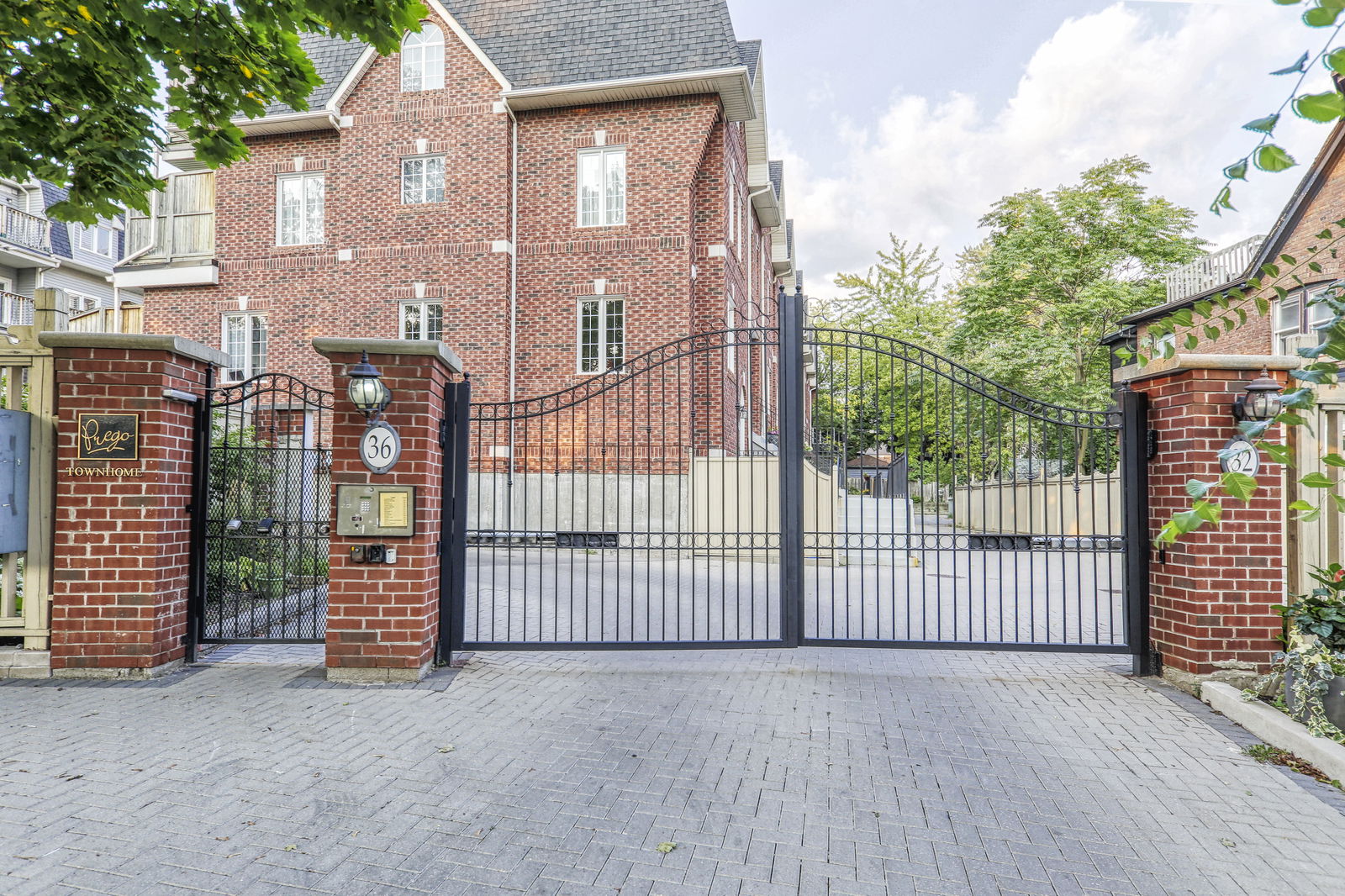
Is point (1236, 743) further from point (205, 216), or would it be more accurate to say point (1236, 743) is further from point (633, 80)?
point (205, 216)

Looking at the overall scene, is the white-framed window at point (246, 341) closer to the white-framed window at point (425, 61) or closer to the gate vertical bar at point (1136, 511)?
the white-framed window at point (425, 61)

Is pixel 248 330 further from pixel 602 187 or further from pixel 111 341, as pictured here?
pixel 111 341

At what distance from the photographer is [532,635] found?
7594mm

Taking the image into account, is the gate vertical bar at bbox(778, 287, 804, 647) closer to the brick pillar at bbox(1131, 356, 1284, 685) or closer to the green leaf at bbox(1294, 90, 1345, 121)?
the brick pillar at bbox(1131, 356, 1284, 685)

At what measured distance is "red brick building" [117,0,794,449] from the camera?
639 inches

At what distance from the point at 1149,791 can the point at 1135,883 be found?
1.00m

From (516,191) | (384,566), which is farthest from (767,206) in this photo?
(384,566)

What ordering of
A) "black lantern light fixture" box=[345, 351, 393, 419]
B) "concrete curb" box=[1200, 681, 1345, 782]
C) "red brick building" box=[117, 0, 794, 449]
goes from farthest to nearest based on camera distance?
"red brick building" box=[117, 0, 794, 449] < "black lantern light fixture" box=[345, 351, 393, 419] < "concrete curb" box=[1200, 681, 1345, 782]

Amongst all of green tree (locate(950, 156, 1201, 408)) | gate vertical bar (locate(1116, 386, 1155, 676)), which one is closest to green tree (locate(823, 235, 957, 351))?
green tree (locate(950, 156, 1201, 408))

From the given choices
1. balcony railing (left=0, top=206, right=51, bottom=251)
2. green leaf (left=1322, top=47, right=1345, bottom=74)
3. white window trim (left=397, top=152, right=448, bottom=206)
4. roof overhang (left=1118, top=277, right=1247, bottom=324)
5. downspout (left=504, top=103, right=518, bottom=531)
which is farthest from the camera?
balcony railing (left=0, top=206, right=51, bottom=251)

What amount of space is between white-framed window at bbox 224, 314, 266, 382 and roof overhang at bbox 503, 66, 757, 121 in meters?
8.01

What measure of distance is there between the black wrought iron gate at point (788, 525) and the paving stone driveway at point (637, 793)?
826 millimetres

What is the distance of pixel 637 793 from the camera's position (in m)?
3.77

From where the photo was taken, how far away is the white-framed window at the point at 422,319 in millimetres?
17094
